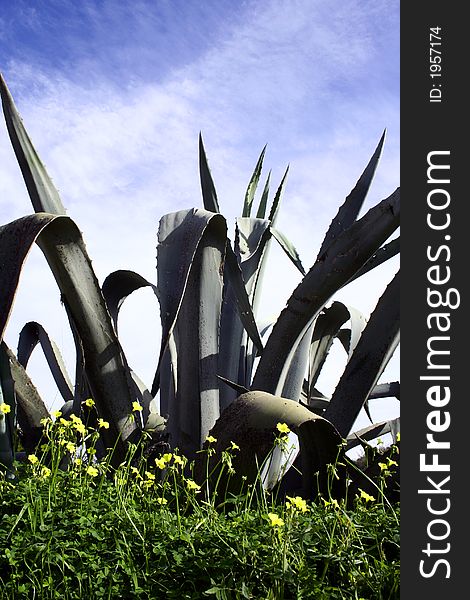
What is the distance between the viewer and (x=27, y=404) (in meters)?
3.82

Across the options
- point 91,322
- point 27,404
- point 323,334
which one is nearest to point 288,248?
point 323,334

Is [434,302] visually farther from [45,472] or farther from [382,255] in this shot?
[45,472]

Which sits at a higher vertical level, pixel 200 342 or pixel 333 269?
pixel 333 269

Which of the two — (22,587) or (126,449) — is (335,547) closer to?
(22,587)

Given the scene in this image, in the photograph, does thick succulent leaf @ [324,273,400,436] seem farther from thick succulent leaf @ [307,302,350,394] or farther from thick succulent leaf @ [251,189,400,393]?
thick succulent leaf @ [307,302,350,394]

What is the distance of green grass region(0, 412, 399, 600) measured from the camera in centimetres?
201

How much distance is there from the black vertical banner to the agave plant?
1.60ft

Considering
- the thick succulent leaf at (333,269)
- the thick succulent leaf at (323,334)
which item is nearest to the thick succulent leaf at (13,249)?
the thick succulent leaf at (333,269)

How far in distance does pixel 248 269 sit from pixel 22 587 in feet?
7.90

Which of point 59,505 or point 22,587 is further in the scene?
point 59,505

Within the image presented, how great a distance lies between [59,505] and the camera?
2439 mm

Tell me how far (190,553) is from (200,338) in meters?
1.33

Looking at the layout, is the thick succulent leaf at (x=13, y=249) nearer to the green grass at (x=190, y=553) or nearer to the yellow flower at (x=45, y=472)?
the yellow flower at (x=45, y=472)

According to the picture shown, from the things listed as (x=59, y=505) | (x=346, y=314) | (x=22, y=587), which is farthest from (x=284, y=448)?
(x=346, y=314)
